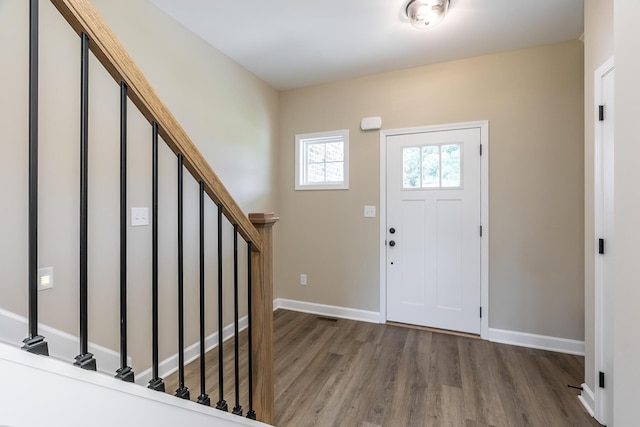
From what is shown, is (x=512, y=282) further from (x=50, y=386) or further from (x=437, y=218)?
(x=50, y=386)

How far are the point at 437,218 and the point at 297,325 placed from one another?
6.14 ft

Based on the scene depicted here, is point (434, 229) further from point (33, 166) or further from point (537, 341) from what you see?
point (33, 166)

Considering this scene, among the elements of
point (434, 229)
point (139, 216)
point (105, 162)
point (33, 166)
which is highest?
point (105, 162)

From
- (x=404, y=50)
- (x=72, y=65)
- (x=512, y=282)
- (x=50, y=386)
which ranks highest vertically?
(x=404, y=50)

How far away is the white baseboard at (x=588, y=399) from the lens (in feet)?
5.74

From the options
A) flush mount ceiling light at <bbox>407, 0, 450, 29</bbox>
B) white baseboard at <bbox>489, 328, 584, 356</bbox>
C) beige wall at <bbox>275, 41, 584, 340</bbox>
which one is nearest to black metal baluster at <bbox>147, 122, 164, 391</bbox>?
flush mount ceiling light at <bbox>407, 0, 450, 29</bbox>

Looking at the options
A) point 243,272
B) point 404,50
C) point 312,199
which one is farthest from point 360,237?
point 404,50

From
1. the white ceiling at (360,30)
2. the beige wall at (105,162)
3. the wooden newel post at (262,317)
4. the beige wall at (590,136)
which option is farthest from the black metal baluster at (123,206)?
the beige wall at (590,136)

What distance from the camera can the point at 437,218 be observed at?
9.68 feet

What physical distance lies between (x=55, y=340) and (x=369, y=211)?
106 inches

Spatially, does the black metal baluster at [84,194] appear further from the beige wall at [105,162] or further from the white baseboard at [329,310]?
the white baseboard at [329,310]

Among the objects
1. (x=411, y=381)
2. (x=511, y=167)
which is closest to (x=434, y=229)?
(x=511, y=167)

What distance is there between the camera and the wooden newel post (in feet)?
4.59

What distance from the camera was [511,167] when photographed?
8.84 ft
